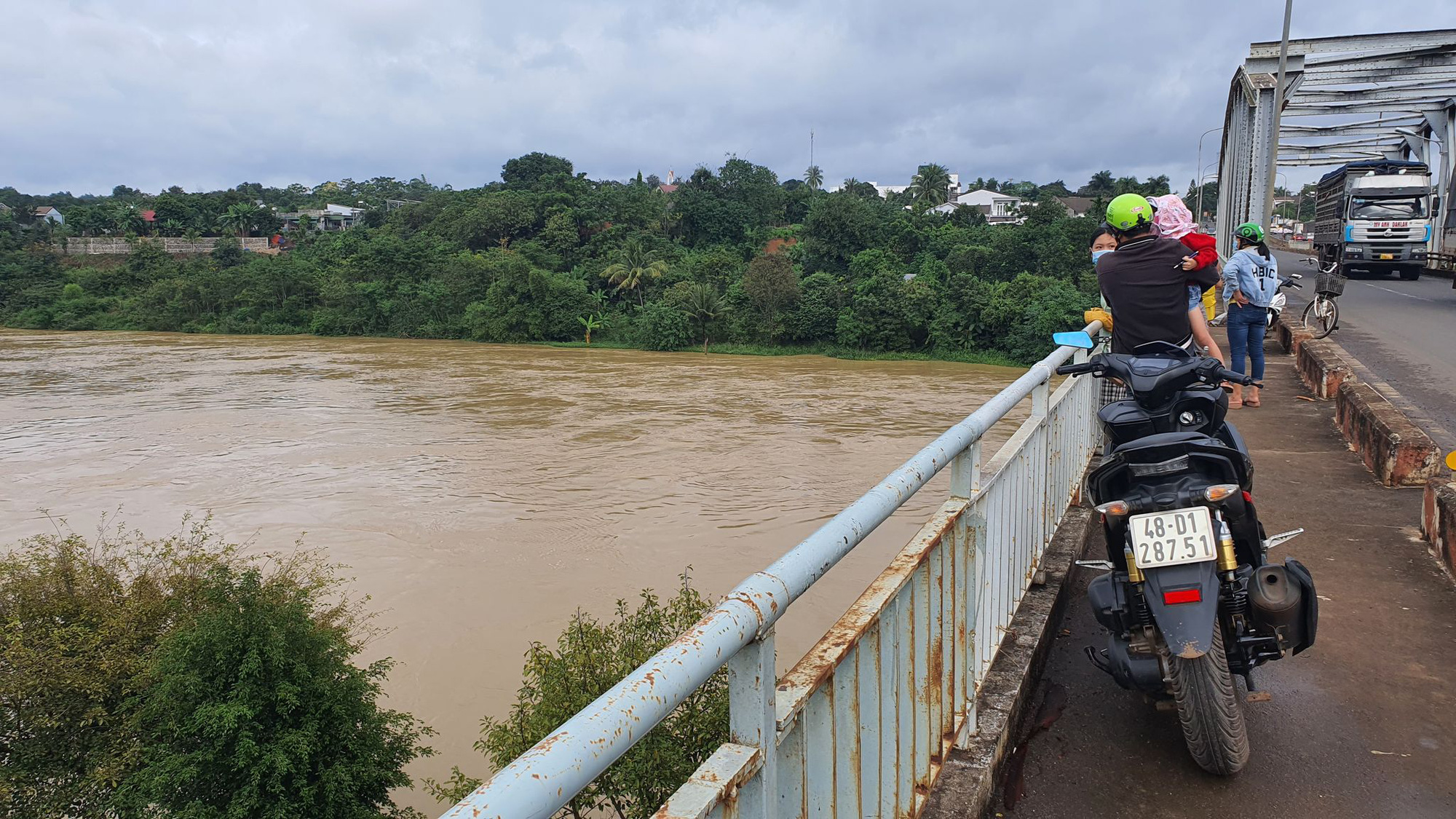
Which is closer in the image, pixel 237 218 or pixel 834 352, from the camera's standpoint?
pixel 834 352

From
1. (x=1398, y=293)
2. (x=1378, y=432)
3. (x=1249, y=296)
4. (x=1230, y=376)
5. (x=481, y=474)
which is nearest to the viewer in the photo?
(x=1230, y=376)

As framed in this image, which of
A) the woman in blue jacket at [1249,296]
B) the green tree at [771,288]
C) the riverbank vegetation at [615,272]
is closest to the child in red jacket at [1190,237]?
the woman in blue jacket at [1249,296]

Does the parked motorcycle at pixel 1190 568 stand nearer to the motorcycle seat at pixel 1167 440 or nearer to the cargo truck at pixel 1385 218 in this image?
the motorcycle seat at pixel 1167 440

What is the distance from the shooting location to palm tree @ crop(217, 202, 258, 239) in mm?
69812

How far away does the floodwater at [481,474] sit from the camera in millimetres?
13617

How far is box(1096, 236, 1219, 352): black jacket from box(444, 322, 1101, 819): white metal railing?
812 millimetres

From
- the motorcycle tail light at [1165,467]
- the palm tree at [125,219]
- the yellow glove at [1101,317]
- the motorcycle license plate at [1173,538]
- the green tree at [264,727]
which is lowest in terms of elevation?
the green tree at [264,727]

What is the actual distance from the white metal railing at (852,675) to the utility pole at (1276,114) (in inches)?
594

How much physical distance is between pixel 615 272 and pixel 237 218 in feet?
119

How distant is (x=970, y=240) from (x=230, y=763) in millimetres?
44849

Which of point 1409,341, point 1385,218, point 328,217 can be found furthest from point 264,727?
point 328,217

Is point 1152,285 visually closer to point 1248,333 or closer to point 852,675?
point 852,675

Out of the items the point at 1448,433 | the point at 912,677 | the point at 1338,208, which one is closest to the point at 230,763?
the point at 912,677

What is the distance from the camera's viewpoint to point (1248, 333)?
24.0ft
